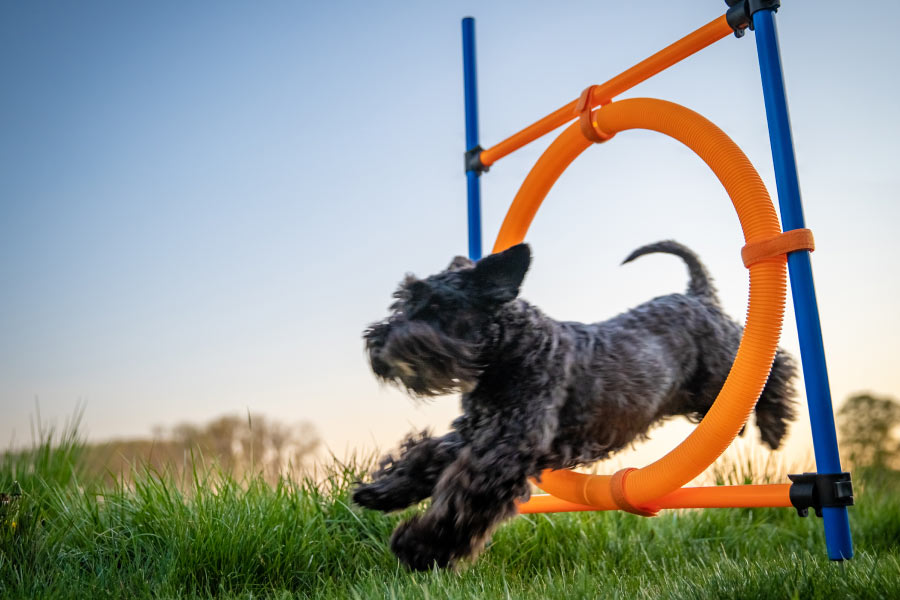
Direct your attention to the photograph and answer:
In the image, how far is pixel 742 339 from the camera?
9.46 feet

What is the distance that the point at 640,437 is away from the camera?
3.12 m

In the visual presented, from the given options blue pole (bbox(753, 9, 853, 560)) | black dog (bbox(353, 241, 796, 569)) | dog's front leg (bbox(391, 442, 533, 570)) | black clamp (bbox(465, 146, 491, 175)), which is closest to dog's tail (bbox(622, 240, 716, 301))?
black dog (bbox(353, 241, 796, 569))

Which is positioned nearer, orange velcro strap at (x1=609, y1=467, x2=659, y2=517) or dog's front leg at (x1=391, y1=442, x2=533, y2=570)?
dog's front leg at (x1=391, y1=442, x2=533, y2=570)

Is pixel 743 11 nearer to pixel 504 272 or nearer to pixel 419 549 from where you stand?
pixel 504 272

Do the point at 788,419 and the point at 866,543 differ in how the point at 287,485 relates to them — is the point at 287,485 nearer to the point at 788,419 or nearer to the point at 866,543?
the point at 788,419

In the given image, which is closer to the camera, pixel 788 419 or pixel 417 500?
pixel 417 500

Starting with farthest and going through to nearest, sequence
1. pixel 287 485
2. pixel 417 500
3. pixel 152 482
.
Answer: pixel 287 485 → pixel 152 482 → pixel 417 500

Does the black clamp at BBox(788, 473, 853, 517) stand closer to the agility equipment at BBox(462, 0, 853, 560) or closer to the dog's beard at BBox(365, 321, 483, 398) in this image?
the agility equipment at BBox(462, 0, 853, 560)

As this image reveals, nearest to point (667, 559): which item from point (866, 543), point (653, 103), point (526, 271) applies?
point (866, 543)

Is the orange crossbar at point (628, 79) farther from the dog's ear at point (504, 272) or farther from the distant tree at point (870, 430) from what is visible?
the distant tree at point (870, 430)

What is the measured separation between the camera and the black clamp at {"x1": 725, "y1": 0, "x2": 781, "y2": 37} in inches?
118

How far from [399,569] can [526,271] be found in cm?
122

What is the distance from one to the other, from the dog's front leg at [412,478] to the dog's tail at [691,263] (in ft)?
4.47

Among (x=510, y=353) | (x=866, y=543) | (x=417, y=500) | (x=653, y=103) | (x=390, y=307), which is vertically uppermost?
(x=653, y=103)
